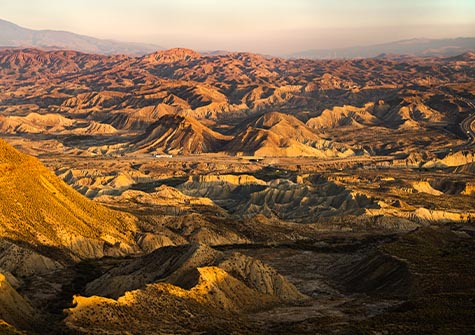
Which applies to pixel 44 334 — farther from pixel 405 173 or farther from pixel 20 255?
pixel 405 173

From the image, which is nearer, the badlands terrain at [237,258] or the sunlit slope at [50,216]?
the badlands terrain at [237,258]

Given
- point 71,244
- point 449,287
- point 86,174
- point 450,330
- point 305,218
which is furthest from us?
point 86,174

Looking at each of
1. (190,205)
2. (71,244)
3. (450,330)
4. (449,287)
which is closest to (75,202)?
(71,244)

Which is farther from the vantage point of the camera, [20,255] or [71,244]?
[71,244]

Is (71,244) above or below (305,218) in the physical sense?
above

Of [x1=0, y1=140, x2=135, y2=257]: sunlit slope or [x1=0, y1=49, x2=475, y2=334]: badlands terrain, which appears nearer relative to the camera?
[x1=0, y1=49, x2=475, y2=334]: badlands terrain

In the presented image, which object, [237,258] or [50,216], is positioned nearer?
[237,258]

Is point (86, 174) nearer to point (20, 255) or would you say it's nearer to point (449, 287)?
point (20, 255)

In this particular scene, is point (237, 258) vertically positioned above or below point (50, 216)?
below

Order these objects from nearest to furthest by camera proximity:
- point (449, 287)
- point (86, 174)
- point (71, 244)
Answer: point (449, 287) → point (71, 244) → point (86, 174)
